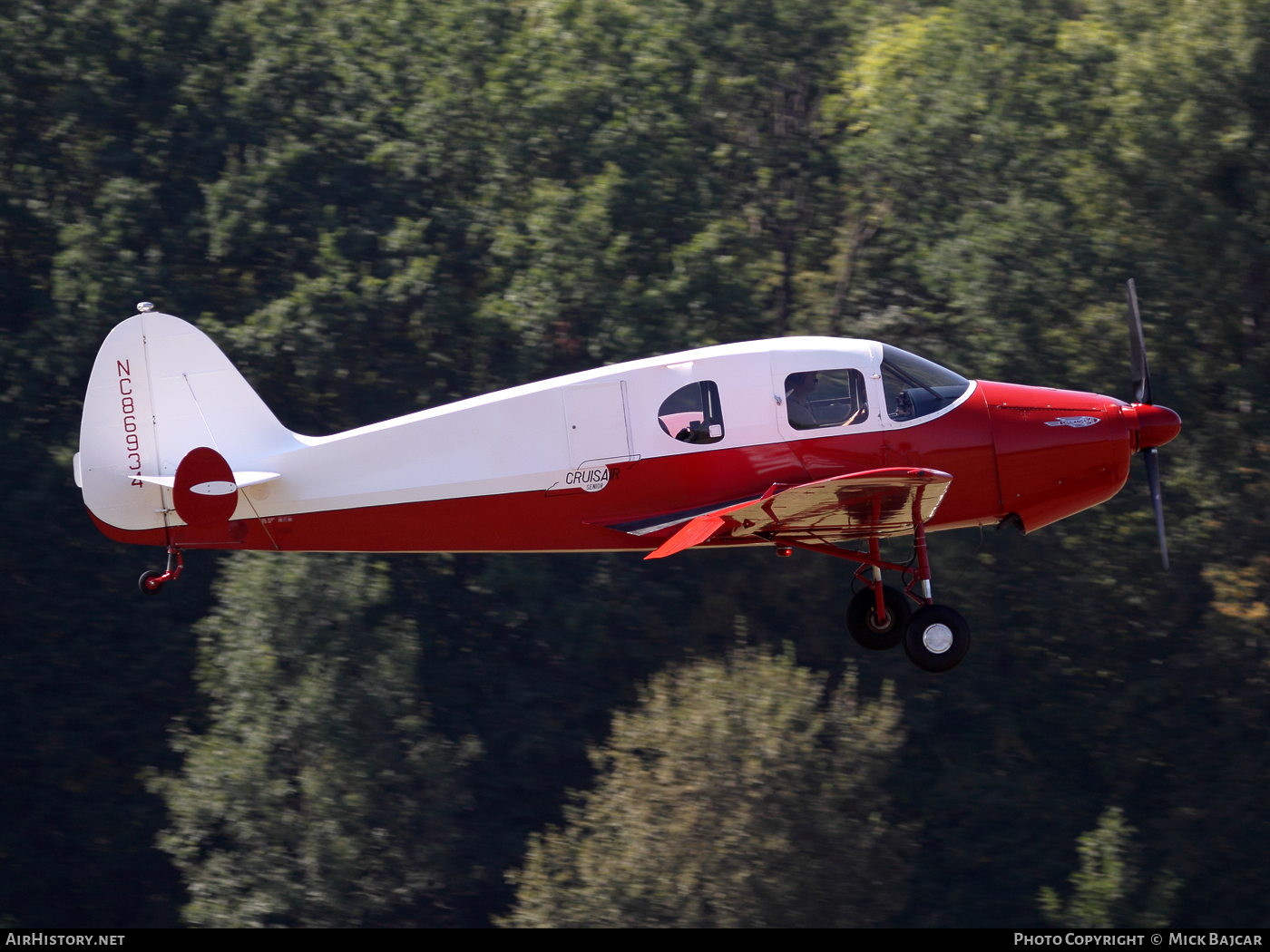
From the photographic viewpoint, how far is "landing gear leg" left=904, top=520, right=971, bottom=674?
11.7 m

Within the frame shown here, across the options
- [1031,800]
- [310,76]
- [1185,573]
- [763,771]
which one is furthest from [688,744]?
[310,76]

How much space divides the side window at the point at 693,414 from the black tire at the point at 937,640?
7.08ft

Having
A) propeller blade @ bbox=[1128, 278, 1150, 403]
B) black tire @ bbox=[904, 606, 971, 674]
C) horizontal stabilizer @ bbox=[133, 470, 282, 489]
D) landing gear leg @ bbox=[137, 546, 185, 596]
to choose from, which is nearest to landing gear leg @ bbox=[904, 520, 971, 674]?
black tire @ bbox=[904, 606, 971, 674]

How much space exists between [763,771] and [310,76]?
17.6 meters

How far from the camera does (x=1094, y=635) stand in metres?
27.6

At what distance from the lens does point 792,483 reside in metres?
11.6

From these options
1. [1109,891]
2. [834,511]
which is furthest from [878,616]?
[1109,891]

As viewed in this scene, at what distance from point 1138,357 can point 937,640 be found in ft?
10.3

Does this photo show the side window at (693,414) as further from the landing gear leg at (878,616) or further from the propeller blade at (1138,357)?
the propeller blade at (1138,357)

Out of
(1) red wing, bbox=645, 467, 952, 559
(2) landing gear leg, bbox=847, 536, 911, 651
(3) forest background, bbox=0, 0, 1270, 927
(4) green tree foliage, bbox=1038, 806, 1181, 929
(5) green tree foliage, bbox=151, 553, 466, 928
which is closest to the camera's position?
(1) red wing, bbox=645, 467, 952, 559

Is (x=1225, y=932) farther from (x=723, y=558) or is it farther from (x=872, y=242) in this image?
(x=872, y=242)

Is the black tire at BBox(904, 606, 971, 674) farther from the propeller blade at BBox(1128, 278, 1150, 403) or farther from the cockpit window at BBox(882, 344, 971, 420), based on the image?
the propeller blade at BBox(1128, 278, 1150, 403)

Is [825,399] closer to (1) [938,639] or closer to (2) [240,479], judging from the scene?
(1) [938,639]

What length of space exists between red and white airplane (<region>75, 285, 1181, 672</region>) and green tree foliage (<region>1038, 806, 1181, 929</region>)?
16.9 m
